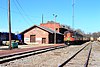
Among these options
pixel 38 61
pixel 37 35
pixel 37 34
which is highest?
pixel 37 34

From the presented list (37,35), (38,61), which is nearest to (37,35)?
(37,35)

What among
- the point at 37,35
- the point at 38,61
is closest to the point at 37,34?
the point at 37,35

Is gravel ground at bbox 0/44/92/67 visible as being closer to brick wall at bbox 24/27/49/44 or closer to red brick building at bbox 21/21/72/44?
red brick building at bbox 21/21/72/44

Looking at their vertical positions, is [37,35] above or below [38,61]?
above

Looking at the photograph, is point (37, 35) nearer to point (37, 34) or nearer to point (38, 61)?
point (37, 34)

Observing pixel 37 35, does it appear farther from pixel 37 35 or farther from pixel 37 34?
pixel 37 34

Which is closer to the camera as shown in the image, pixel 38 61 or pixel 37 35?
pixel 38 61

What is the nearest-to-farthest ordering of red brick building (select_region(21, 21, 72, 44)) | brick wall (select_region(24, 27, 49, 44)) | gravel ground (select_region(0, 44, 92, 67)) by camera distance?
gravel ground (select_region(0, 44, 92, 67)) < red brick building (select_region(21, 21, 72, 44)) < brick wall (select_region(24, 27, 49, 44))

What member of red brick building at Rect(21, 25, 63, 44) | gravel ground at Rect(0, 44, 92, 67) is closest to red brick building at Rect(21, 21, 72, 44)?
red brick building at Rect(21, 25, 63, 44)

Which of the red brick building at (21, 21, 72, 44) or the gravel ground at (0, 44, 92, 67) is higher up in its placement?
the red brick building at (21, 21, 72, 44)


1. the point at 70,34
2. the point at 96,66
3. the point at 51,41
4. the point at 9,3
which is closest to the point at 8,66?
the point at 96,66

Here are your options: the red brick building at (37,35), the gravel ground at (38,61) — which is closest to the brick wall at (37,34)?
the red brick building at (37,35)

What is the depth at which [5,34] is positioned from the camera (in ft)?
197

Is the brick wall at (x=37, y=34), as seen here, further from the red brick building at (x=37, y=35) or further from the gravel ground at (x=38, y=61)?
the gravel ground at (x=38, y=61)
